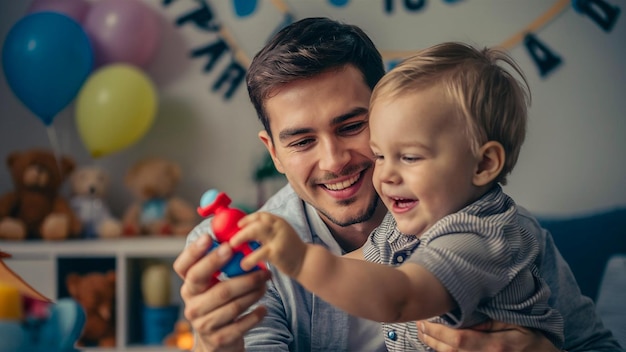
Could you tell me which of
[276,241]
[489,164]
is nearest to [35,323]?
[276,241]

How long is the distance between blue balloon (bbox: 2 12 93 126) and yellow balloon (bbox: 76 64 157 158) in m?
0.09

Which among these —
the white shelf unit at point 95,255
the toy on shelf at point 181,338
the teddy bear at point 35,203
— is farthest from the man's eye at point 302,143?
the teddy bear at point 35,203

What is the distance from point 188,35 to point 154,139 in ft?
1.63

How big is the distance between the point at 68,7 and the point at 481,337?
271 cm

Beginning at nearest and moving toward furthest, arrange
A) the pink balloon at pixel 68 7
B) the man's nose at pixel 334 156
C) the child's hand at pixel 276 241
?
the child's hand at pixel 276 241
the man's nose at pixel 334 156
the pink balloon at pixel 68 7

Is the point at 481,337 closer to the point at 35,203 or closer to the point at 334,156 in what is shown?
the point at 334,156

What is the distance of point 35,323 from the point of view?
41.6 inches

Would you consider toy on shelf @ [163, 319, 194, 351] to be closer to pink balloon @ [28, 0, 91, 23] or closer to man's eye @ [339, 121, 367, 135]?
pink balloon @ [28, 0, 91, 23]

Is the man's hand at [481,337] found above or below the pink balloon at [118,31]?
below

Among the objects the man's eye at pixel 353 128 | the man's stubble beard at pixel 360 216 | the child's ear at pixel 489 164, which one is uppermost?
the child's ear at pixel 489 164

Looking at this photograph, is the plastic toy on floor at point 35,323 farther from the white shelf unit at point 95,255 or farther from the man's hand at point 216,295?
the white shelf unit at point 95,255

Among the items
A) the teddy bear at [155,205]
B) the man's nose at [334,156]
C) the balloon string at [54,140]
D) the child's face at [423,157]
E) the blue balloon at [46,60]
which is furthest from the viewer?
the balloon string at [54,140]

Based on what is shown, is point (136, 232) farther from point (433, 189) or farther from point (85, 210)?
point (433, 189)

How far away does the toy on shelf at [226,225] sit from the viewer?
2.96 ft
